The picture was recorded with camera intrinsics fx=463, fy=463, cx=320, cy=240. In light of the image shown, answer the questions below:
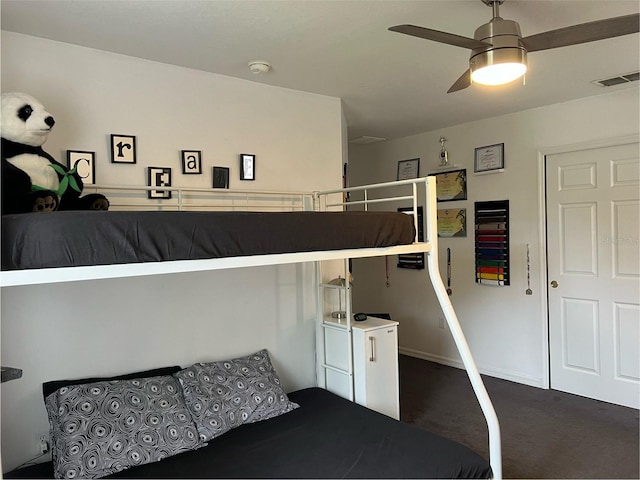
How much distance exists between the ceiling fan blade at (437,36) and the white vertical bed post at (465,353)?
758 mm

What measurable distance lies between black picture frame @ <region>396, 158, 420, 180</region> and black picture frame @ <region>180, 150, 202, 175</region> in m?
2.70

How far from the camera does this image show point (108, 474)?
6.61 ft

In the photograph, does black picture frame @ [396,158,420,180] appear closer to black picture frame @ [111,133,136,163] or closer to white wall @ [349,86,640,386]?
white wall @ [349,86,640,386]

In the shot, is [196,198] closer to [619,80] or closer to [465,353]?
[465,353]

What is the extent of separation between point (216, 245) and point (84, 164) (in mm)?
1118

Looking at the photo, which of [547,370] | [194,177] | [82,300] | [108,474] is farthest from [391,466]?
[547,370]

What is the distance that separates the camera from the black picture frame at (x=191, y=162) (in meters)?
2.74

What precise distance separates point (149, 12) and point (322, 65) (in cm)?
104

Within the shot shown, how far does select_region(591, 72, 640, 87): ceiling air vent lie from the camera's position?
10.2 feet

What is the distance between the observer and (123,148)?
99.3 inches

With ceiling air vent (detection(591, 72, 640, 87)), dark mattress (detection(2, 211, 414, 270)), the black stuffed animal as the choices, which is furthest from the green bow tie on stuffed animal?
ceiling air vent (detection(591, 72, 640, 87))

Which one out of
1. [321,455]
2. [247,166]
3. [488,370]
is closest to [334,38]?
[247,166]

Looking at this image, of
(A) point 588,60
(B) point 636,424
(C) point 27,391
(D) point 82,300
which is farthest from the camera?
(B) point 636,424

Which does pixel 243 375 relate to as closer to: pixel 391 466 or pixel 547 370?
pixel 391 466
